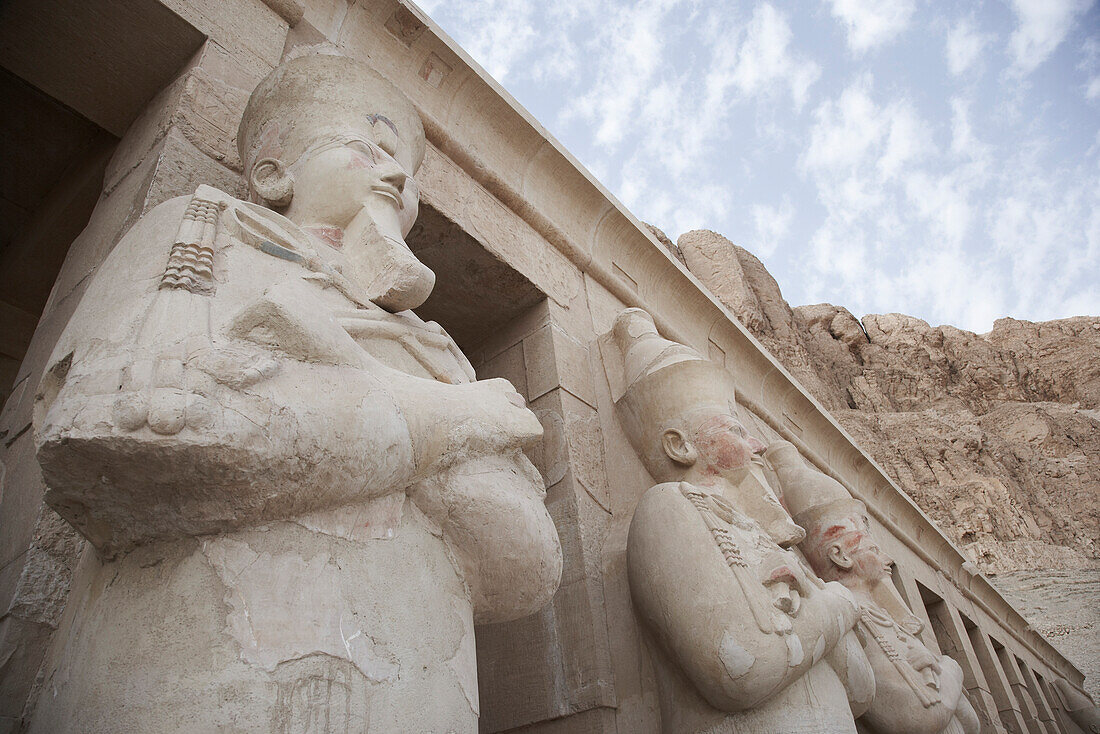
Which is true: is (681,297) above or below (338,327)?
above

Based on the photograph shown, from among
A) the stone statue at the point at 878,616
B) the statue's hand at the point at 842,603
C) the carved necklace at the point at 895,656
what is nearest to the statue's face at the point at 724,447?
the statue's hand at the point at 842,603

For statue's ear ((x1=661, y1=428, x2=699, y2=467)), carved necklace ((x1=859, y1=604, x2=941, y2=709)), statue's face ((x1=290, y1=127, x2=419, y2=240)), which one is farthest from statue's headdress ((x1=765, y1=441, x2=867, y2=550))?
statue's face ((x1=290, y1=127, x2=419, y2=240))

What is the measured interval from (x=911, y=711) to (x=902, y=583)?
297 cm

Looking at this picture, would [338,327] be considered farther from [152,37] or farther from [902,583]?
[902,583]

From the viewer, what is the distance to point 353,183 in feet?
5.89

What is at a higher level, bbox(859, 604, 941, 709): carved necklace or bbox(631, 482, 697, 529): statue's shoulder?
bbox(631, 482, 697, 529): statue's shoulder

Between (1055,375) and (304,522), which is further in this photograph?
(1055,375)

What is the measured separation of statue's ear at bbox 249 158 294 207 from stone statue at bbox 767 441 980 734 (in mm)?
2539

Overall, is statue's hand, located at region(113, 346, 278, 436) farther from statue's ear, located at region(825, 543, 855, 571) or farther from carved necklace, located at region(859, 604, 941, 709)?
statue's ear, located at region(825, 543, 855, 571)

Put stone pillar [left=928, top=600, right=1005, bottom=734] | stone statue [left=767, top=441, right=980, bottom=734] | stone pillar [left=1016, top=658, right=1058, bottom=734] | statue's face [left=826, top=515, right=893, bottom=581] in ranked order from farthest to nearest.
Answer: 1. stone pillar [left=1016, top=658, right=1058, bottom=734]
2. stone pillar [left=928, top=600, right=1005, bottom=734]
3. statue's face [left=826, top=515, right=893, bottom=581]
4. stone statue [left=767, top=441, right=980, bottom=734]

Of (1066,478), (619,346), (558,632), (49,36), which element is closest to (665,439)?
(619,346)

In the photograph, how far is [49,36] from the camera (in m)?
2.29

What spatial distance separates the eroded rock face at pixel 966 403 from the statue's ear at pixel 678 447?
1371 centimetres

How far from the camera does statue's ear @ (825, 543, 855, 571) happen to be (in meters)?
3.38
